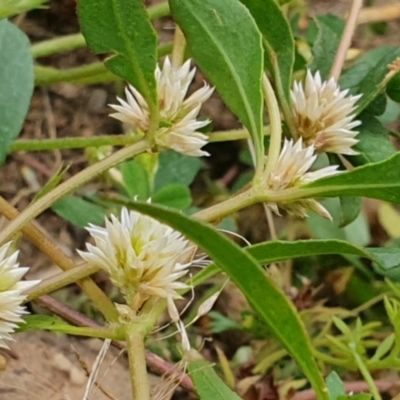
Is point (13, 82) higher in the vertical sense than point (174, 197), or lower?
higher

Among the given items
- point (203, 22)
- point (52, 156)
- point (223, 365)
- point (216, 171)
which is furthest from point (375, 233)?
point (203, 22)

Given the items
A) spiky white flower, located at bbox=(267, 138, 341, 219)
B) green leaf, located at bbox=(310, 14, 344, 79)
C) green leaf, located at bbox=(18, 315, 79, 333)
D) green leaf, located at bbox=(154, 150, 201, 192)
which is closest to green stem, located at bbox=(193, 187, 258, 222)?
spiky white flower, located at bbox=(267, 138, 341, 219)

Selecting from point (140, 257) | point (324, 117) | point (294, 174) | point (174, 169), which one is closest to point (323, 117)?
point (324, 117)

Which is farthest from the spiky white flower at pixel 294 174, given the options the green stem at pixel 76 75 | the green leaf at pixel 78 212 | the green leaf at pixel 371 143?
the green stem at pixel 76 75

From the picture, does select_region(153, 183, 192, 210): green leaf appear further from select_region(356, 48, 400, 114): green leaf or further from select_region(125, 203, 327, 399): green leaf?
select_region(125, 203, 327, 399): green leaf

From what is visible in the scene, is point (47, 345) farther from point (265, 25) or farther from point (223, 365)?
point (265, 25)

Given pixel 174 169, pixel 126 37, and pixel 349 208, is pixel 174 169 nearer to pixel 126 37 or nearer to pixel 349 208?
pixel 349 208

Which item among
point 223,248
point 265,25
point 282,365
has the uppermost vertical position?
point 265,25
